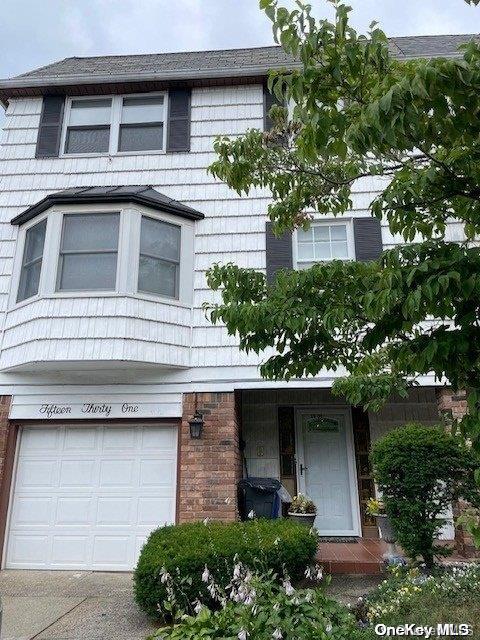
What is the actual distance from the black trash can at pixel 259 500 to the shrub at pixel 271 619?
3380 millimetres

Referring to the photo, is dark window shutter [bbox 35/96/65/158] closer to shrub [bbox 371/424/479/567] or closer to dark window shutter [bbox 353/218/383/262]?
dark window shutter [bbox 353/218/383/262]

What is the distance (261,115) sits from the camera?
332 inches

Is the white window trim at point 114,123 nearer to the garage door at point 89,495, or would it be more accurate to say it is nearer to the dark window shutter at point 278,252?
the dark window shutter at point 278,252

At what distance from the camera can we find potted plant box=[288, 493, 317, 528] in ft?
22.0

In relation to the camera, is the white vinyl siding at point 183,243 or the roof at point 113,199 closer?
the white vinyl siding at point 183,243

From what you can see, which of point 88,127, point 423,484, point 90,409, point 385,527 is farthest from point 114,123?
point 385,527

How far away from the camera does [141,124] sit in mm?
8594

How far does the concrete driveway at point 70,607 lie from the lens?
13.7 ft

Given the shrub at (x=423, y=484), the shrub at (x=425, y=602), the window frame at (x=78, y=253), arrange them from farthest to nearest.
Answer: the window frame at (x=78, y=253) → the shrub at (x=423, y=484) → the shrub at (x=425, y=602)

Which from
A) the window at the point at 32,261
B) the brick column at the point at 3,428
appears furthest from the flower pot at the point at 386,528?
the window at the point at 32,261

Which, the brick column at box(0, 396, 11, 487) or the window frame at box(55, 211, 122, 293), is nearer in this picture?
the brick column at box(0, 396, 11, 487)

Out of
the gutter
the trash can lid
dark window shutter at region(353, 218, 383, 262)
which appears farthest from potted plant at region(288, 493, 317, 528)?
the gutter

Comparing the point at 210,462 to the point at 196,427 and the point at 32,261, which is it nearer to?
the point at 196,427

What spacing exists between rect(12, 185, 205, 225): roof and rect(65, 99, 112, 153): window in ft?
3.51
